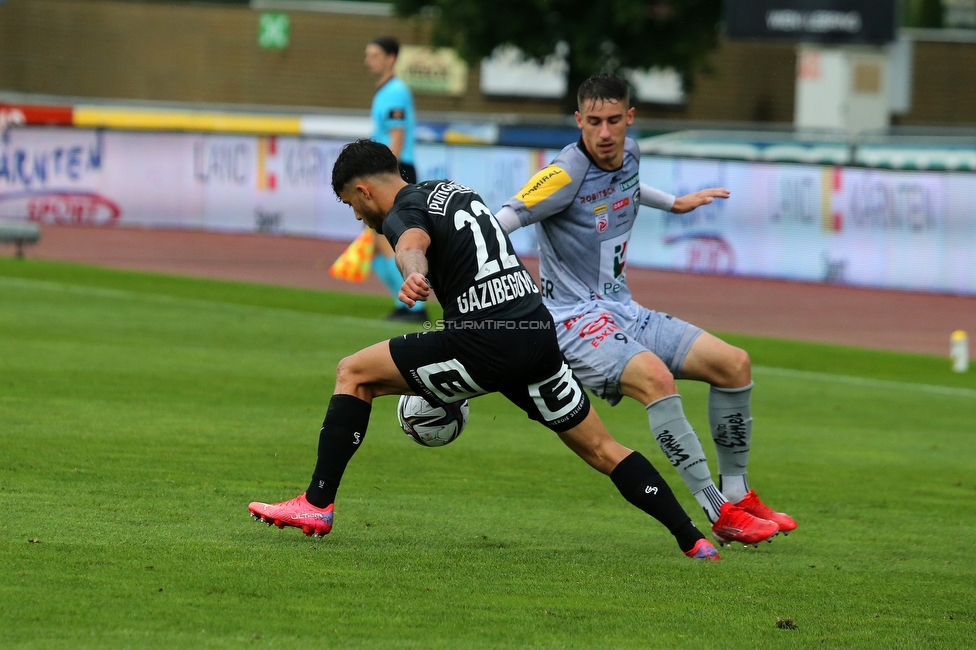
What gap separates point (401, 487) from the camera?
7.15 meters

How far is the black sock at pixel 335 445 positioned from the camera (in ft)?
18.9

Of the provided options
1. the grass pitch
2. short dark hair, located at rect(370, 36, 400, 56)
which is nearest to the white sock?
the grass pitch

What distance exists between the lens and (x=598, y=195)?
261 inches

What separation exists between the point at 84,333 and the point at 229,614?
26.0 ft

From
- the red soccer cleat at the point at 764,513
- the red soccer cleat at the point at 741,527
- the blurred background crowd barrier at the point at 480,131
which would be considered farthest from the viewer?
the blurred background crowd barrier at the point at 480,131

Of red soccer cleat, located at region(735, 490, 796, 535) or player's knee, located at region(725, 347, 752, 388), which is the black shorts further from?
red soccer cleat, located at region(735, 490, 796, 535)

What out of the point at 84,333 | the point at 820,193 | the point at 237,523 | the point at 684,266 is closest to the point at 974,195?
the point at 820,193

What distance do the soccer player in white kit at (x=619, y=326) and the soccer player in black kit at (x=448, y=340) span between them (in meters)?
0.53

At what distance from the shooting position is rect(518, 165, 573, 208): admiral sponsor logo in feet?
21.4

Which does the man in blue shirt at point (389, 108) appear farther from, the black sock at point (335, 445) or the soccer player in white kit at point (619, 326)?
the black sock at point (335, 445)

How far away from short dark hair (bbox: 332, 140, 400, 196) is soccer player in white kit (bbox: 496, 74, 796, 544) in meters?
0.85

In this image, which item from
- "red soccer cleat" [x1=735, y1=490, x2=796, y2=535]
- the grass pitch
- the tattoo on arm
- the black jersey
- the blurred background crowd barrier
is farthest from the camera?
the blurred background crowd barrier

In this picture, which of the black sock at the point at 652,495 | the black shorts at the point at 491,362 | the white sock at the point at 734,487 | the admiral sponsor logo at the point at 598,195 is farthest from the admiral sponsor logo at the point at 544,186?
the white sock at the point at 734,487

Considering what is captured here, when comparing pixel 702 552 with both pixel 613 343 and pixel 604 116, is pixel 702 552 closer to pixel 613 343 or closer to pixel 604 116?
pixel 613 343
